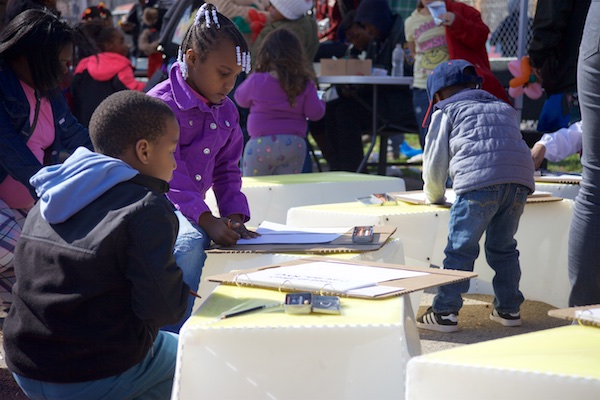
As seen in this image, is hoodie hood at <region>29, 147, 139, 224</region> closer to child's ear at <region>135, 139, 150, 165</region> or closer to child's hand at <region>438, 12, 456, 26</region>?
child's ear at <region>135, 139, 150, 165</region>

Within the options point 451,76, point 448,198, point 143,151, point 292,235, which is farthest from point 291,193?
point 143,151

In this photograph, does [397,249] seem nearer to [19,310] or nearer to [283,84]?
[19,310]

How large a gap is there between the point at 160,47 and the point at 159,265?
20.1 ft

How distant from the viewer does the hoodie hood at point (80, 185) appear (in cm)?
232

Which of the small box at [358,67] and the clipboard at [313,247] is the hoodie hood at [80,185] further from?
the small box at [358,67]

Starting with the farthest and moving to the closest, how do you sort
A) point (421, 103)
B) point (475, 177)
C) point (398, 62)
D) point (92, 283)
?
point (398, 62) < point (421, 103) < point (475, 177) < point (92, 283)

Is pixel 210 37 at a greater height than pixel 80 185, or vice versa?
pixel 210 37

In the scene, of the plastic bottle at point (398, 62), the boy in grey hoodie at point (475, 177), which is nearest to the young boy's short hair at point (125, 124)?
the boy in grey hoodie at point (475, 177)

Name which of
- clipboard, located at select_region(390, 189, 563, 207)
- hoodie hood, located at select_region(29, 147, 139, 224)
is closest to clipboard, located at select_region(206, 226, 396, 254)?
hoodie hood, located at select_region(29, 147, 139, 224)

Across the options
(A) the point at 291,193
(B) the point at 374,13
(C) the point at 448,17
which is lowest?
(A) the point at 291,193

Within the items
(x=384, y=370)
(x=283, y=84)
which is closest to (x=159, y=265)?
(x=384, y=370)

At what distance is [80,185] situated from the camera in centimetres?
233

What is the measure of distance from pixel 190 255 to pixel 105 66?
4744 millimetres

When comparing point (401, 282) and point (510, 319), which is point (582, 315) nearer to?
point (401, 282)
